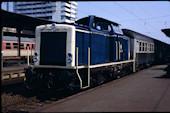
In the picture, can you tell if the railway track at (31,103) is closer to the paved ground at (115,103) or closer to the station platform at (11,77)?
the paved ground at (115,103)

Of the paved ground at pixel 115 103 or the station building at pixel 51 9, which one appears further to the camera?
the station building at pixel 51 9

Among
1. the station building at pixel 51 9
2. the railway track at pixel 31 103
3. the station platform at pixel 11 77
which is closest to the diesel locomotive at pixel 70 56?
the railway track at pixel 31 103

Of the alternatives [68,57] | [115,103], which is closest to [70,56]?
[68,57]

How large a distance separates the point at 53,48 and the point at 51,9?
105115 mm

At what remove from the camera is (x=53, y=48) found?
9039 millimetres

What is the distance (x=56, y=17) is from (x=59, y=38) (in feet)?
351

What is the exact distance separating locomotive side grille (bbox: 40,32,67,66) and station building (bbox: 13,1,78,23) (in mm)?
98787

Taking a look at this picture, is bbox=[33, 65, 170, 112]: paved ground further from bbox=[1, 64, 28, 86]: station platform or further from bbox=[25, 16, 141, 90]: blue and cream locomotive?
bbox=[1, 64, 28, 86]: station platform

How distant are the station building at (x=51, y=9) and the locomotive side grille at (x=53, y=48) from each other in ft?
324

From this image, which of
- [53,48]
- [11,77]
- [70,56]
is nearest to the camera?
[70,56]

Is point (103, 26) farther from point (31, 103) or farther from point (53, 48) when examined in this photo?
point (31, 103)

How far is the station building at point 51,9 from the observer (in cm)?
10988

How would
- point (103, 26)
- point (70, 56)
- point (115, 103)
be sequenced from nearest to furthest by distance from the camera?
point (115, 103) → point (70, 56) → point (103, 26)

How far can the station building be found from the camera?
360 feet
